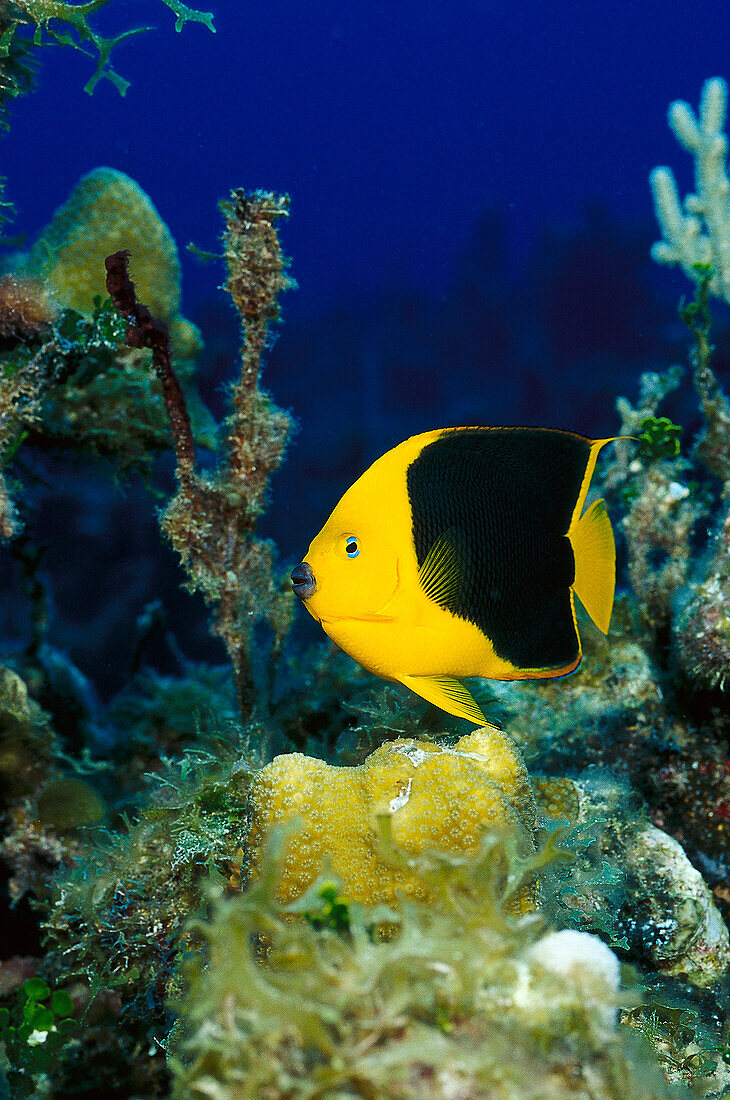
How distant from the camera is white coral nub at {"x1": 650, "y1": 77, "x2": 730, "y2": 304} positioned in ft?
14.8

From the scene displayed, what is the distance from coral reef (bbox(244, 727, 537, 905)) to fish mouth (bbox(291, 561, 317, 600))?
1.19ft

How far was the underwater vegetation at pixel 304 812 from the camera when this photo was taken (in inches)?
27.5

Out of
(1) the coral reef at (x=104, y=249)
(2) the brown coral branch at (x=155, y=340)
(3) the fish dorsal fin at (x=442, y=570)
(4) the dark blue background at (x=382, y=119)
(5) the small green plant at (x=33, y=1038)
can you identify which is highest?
(4) the dark blue background at (x=382, y=119)

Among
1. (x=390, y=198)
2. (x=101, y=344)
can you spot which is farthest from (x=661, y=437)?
(x=390, y=198)

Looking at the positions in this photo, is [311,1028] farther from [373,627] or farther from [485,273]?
[485,273]

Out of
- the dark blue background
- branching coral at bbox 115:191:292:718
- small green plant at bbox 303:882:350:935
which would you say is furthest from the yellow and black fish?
the dark blue background

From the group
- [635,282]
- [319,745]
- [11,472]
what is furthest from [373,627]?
[635,282]

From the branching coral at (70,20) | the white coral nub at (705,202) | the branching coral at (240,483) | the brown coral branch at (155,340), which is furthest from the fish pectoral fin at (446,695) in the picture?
the white coral nub at (705,202)

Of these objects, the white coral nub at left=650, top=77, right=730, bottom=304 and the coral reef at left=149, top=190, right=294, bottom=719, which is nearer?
the coral reef at left=149, top=190, right=294, bottom=719

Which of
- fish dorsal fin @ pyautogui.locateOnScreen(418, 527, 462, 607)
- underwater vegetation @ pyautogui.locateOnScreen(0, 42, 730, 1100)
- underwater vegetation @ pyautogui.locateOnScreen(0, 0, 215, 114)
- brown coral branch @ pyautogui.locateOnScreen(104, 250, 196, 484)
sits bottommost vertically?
underwater vegetation @ pyautogui.locateOnScreen(0, 42, 730, 1100)

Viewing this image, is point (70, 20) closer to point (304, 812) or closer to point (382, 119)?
point (304, 812)

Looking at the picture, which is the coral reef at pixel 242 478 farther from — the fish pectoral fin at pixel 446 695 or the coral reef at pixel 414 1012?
the coral reef at pixel 414 1012

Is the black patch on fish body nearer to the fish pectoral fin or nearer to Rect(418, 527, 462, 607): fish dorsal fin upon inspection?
Rect(418, 527, 462, 607): fish dorsal fin

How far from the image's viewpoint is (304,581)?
4.75 feet
